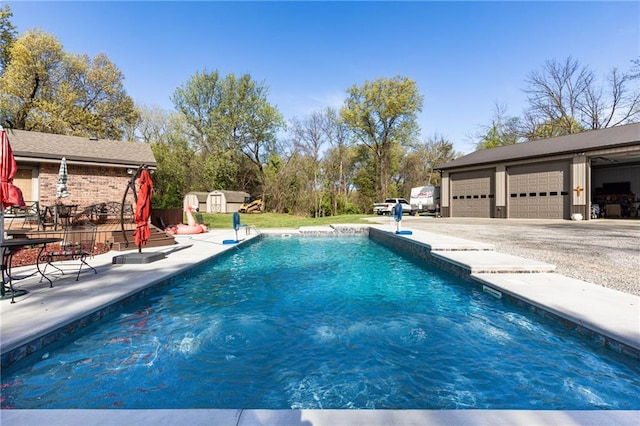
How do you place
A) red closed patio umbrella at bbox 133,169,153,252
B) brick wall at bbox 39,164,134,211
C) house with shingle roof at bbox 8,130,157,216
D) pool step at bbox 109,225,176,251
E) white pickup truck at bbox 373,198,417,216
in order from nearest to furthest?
red closed patio umbrella at bbox 133,169,153,252, pool step at bbox 109,225,176,251, house with shingle roof at bbox 8,130,157,216, brick wall at bbox 39,164,134,211, white pickup truck at bbox 373,198,417,216

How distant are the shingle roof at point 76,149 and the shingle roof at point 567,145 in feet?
72.1

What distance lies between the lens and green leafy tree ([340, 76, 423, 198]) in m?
34.6

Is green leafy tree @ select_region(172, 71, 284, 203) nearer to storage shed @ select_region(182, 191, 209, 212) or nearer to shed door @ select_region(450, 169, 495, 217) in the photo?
storage shed @ select_region(182, 191, 209, 212)

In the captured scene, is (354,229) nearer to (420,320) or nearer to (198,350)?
(420,320)

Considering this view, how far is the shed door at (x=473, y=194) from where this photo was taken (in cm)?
2278

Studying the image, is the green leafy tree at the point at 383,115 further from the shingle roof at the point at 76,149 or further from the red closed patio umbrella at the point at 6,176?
the red closed patio umbrella at the point at 6,176

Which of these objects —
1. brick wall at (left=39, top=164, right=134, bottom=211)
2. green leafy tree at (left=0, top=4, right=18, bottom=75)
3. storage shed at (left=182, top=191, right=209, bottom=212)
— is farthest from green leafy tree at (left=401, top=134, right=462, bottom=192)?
green leafy tree at (left=0, top=4, right=18, bottom=75)

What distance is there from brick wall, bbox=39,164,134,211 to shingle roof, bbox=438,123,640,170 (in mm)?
22785

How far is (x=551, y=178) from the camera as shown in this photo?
1952 cm

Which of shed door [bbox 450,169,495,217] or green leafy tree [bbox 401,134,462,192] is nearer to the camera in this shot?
shed door [bbox 450,169,495,217]

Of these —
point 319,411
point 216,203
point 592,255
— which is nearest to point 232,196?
point 216,203

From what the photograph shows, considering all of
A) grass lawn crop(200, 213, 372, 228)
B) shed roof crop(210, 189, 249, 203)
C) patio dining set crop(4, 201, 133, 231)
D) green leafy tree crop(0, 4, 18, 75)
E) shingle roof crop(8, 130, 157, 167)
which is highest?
green leafy tree crop(0, 4, 18, 75)

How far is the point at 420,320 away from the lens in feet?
14.9

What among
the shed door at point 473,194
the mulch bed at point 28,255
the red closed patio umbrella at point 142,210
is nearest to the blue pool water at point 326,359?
the red closed patio umbrella at point 142,210
